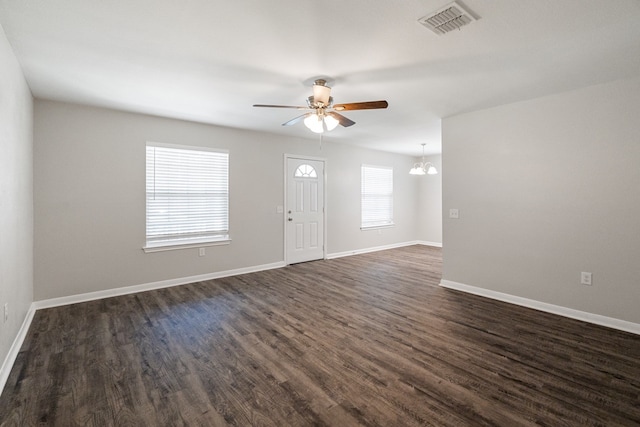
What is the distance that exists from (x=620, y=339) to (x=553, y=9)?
2934 millimetres

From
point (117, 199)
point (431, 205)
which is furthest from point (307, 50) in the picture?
point (431, 205)

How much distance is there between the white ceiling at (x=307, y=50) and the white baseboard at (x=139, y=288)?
245 cm

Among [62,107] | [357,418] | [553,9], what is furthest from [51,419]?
[553,9]

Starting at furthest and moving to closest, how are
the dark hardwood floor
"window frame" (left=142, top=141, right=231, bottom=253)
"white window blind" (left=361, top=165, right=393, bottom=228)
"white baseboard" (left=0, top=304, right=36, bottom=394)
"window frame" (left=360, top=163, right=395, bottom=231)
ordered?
"white window blind" (left=361, top=165, right=393, bottom=228), "window frame" (left=360, top=163, right=395, bottom=231), "window frame" (left=142, top=141, right=231, bottom=253), "white baseboard" (left=0, top=304, right=36, bottom=394), the dark hardwood floor

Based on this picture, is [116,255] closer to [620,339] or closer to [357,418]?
[357,418]

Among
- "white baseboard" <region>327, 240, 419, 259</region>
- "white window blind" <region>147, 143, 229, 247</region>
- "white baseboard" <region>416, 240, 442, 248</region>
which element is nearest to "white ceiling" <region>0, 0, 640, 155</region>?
"white window blind" <region>147, 143, 229, 247</region>

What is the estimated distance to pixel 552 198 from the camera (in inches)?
133

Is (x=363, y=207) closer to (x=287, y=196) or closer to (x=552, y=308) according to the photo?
(x=287, y=196)

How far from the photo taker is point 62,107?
3604 millimetres

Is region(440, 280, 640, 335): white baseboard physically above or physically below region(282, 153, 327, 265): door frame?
below

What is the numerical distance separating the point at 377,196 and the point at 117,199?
5393 mm

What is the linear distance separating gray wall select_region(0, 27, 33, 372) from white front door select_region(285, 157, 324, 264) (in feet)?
11.6

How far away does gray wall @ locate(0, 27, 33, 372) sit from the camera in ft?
7.04

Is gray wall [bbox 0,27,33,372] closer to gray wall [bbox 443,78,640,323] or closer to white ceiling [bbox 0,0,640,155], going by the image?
white ceiling [bbox 0,0,640,155]
